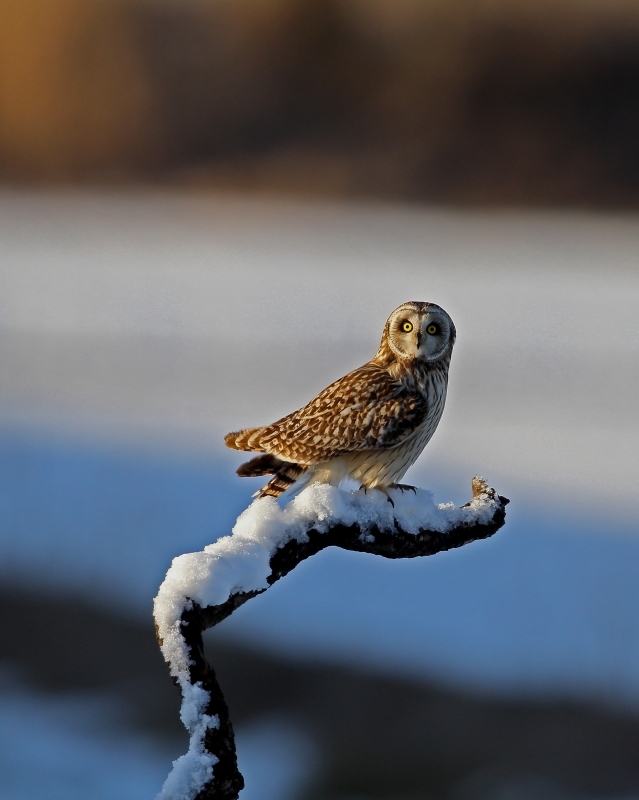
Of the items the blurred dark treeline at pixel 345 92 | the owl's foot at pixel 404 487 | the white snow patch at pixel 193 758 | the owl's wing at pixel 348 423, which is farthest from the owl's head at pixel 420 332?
the blurred dark treeline at pixel 345 92

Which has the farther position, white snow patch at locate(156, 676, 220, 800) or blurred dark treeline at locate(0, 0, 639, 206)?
blurred dark treeline at locate(0, 0, 639, 206)

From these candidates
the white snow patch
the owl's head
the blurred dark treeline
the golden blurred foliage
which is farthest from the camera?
the golden blurred foliage

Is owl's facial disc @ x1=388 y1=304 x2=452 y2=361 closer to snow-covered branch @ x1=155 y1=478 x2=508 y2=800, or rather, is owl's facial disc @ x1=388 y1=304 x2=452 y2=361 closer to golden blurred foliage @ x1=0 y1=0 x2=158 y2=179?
snow-covered branch @ x1=155 y1=478 x2=508 y2=800

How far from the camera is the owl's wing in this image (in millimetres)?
2312

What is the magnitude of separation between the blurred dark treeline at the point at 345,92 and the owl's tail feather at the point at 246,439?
8.06 m

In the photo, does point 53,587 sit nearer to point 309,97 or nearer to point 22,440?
point 22,440

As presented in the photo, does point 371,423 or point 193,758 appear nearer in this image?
point 193,758

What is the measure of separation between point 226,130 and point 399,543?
30.2 ft

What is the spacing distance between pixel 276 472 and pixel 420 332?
53 cm

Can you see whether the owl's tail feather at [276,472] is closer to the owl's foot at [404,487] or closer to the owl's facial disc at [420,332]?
the owl's foot at [404,487]

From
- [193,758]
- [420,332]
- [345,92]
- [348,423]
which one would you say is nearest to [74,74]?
[345,92]

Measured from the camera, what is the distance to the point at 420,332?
248 cm

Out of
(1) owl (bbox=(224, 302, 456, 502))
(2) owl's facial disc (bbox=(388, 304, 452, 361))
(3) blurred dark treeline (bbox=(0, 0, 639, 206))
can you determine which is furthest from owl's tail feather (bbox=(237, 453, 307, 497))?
(3) blurred dark treeline (bbox=(0, 0, 639, 206))

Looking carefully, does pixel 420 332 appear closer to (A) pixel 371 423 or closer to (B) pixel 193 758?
(A) pixel 371 423
